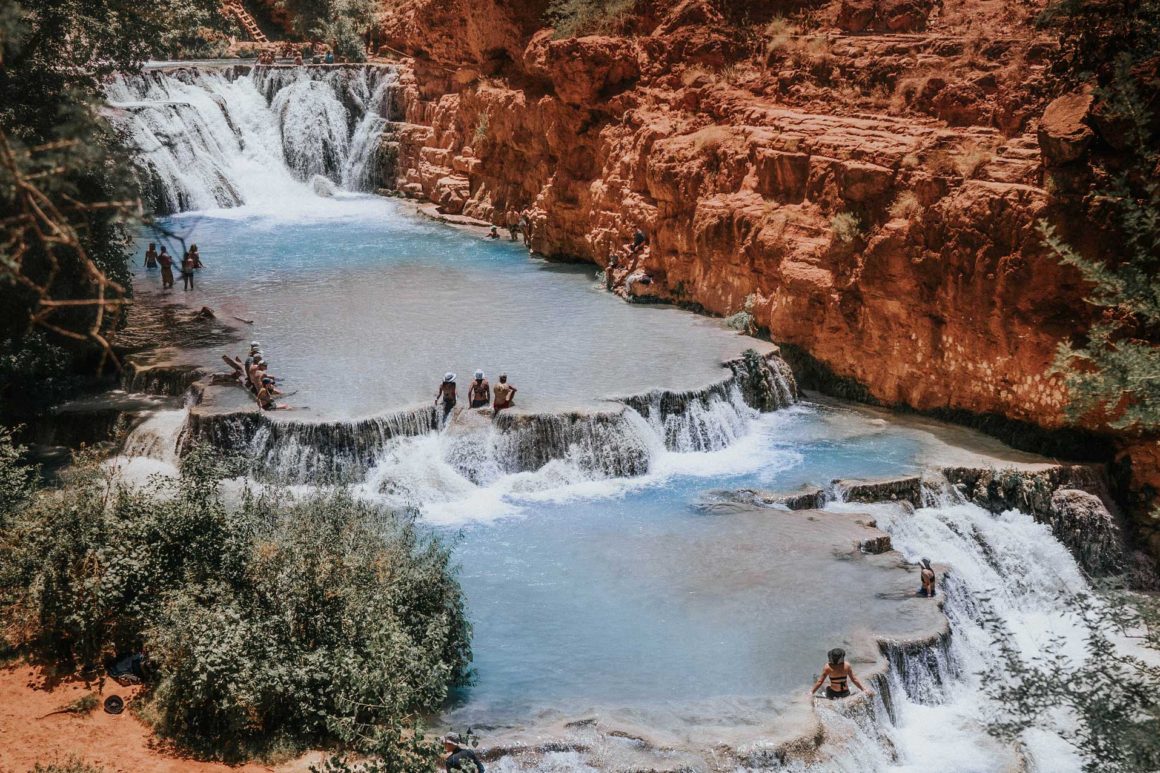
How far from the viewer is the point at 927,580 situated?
1211cm

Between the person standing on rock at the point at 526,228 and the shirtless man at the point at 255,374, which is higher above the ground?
the person standing on rock at the point at 526,228

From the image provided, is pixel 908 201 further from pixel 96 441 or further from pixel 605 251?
pixel 96 441

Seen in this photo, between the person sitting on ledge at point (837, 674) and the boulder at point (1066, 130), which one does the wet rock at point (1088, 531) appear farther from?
the person sitting on ledge at point (837, 674)

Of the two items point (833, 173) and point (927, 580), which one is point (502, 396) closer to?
point (927, 580)

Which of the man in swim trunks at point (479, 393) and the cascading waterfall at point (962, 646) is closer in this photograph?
the cascading waterfall at point (962, 646)

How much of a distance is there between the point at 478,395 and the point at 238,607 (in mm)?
6190

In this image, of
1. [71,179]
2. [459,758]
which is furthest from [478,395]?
[459,758]

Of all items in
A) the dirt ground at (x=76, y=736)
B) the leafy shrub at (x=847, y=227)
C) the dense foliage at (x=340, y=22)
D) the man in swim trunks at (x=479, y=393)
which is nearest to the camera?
the dirt ground at (x=76, y=736)

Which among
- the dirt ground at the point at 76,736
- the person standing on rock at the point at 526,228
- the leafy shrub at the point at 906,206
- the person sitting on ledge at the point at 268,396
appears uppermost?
the leafy shrub at the point at 906,206

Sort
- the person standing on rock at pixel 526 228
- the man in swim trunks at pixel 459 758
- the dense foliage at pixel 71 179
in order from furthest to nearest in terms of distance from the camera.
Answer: the person standing on rock at pixel 526 228 → the dense foliage at pixel 71 179 → the man in swim trunks at pixel 459 758

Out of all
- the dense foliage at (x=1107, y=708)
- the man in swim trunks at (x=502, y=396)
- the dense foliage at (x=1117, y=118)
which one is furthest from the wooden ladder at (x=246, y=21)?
the dense foliage at (x=1107, y=708)

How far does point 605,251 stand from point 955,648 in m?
13.6

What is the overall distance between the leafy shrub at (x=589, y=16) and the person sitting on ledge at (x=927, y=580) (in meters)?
15.5

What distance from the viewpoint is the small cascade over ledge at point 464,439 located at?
15.3 m
